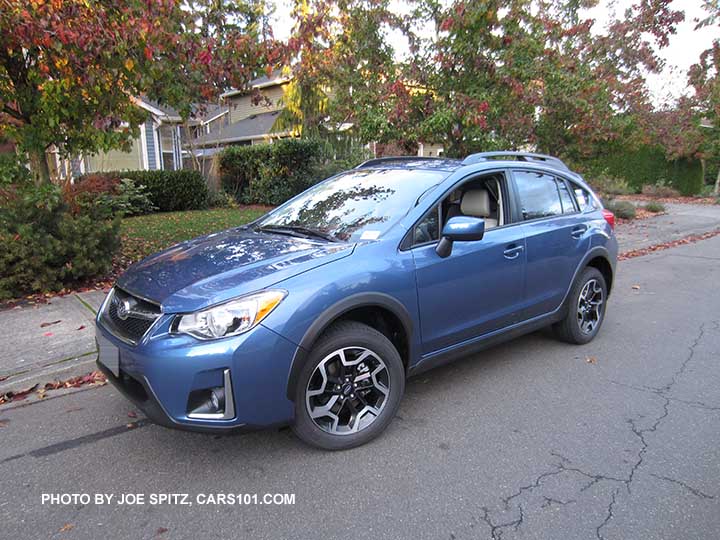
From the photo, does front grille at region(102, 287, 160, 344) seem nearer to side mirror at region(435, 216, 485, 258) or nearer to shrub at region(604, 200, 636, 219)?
side mirror at region(435, 216, 485, 258)

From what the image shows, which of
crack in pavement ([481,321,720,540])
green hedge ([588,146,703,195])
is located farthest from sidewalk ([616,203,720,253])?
crack in pavement ([481,321,720,540])

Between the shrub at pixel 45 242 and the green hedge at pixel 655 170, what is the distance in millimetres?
22132

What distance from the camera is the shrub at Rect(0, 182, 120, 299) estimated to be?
5734mm

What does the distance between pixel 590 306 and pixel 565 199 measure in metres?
1.04

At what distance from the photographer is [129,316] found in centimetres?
293

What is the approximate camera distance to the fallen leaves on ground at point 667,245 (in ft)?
32.0

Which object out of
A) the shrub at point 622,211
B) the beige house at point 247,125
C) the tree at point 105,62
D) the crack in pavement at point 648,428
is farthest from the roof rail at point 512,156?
the beige house at point 247,125

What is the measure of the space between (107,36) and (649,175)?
25377mm

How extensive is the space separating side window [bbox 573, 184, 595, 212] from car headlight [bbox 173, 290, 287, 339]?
3467 mm

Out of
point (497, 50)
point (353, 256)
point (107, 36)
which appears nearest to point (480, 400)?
point (353, 256)

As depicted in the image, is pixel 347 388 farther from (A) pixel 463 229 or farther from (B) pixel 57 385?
(B) pixel 57 385

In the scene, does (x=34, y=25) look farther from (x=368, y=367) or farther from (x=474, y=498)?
(x=474, y=498)

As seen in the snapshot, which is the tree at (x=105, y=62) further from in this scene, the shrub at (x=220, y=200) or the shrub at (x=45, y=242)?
the shrub at (x=220, y=200)

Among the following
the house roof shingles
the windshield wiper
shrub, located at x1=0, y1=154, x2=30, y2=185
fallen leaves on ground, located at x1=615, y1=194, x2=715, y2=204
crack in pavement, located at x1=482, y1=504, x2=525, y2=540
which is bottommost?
crack in pavement, located at x1=482, y1=504, x2=525, y2=540
